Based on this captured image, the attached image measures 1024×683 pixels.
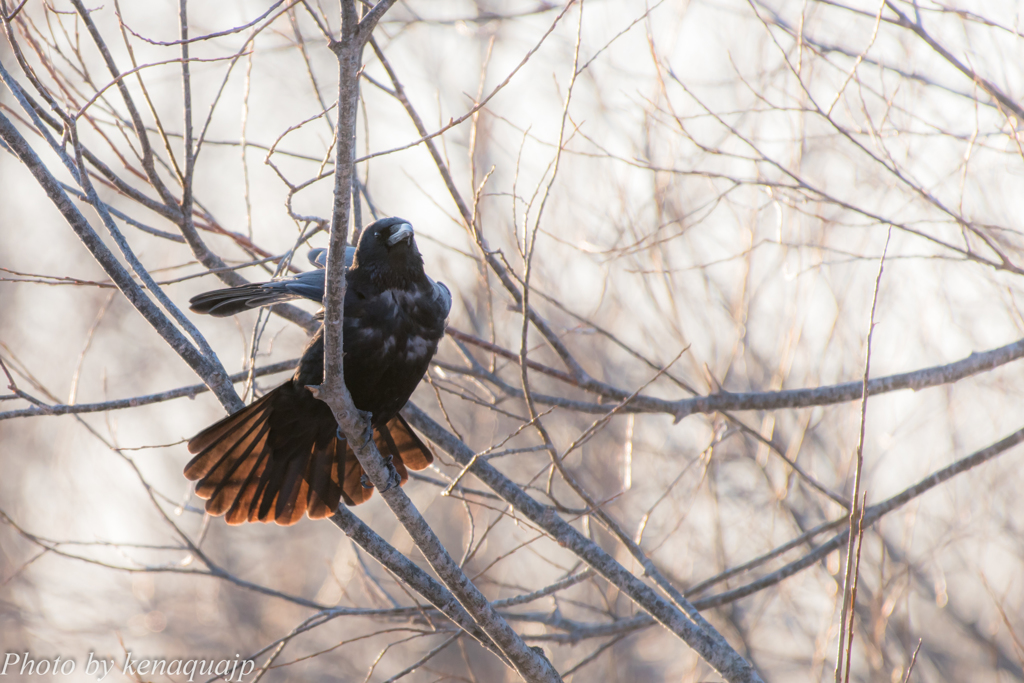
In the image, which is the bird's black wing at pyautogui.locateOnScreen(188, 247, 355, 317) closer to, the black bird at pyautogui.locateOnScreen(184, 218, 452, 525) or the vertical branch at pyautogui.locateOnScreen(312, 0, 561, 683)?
the black bird at pyautogui.locateOnScreen(184, 218, 452, 525)

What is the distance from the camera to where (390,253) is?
3492mm

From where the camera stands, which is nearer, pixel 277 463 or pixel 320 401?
pixel 320 401

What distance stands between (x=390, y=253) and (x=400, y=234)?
10 centimetres

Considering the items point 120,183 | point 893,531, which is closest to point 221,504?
point 120,183

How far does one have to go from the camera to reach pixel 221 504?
142 inches

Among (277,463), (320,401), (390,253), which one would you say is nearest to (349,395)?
(320,401)

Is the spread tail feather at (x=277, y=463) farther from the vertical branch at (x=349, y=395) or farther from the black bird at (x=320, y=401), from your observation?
the vertical branch at (x=349, y=395)

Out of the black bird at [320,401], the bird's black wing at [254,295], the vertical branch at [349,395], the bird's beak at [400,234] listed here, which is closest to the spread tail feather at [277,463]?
the black bird at [320,401]

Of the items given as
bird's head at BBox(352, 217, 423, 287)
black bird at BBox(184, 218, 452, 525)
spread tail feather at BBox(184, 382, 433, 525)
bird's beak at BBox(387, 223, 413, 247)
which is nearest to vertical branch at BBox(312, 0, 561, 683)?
black bird at BBox(184, 218, 452, 525)

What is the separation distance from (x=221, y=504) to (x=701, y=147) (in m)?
2.62

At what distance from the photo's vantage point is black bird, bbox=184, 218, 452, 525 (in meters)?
3.30

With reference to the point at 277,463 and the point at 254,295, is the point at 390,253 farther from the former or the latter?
the point at 277,463

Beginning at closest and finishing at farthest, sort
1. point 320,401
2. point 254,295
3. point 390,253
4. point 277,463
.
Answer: point 254,295 → point 320,401 → point 390,253 → point 277,463

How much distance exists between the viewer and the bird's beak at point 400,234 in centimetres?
344
